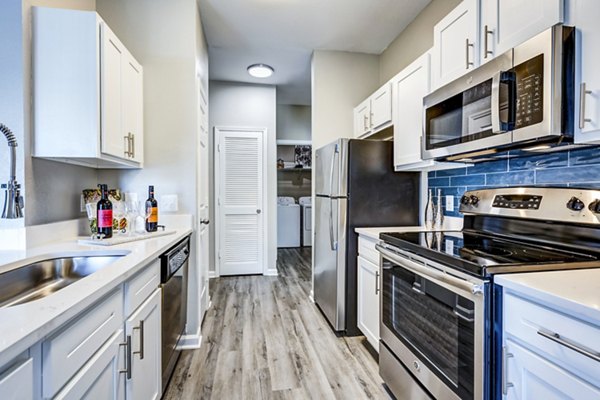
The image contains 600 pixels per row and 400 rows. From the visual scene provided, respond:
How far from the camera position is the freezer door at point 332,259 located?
2.52 meters

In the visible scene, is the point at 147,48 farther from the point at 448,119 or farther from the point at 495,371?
the point at 495,371

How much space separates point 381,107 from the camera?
2.65 meters

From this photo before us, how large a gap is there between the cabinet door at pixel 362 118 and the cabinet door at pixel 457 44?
103cm

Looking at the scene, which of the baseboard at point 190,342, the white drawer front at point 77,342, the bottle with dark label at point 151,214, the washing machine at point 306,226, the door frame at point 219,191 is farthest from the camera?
the washing machine at point 306,226

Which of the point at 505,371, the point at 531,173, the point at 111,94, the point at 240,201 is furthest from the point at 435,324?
the point at 240,201

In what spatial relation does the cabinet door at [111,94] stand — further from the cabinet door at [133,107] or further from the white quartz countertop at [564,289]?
the white quartz countertop at [564,289]

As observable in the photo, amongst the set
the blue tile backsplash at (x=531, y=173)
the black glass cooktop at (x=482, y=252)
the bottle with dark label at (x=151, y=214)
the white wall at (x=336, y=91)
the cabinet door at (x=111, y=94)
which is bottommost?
the black glass cooktop at (x=482, y=252)

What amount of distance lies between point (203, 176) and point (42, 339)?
7.78 ft

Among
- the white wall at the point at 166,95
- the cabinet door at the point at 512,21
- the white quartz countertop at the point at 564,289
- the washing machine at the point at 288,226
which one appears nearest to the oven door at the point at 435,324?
the white quartz countertop at the point at 564,289

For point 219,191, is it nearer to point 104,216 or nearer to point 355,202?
point 355,202

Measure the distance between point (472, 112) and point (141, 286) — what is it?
1.70 m

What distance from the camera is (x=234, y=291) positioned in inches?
145

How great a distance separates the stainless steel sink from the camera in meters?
1.16

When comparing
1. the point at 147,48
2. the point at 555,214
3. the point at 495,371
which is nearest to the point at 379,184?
the point at 555,214
